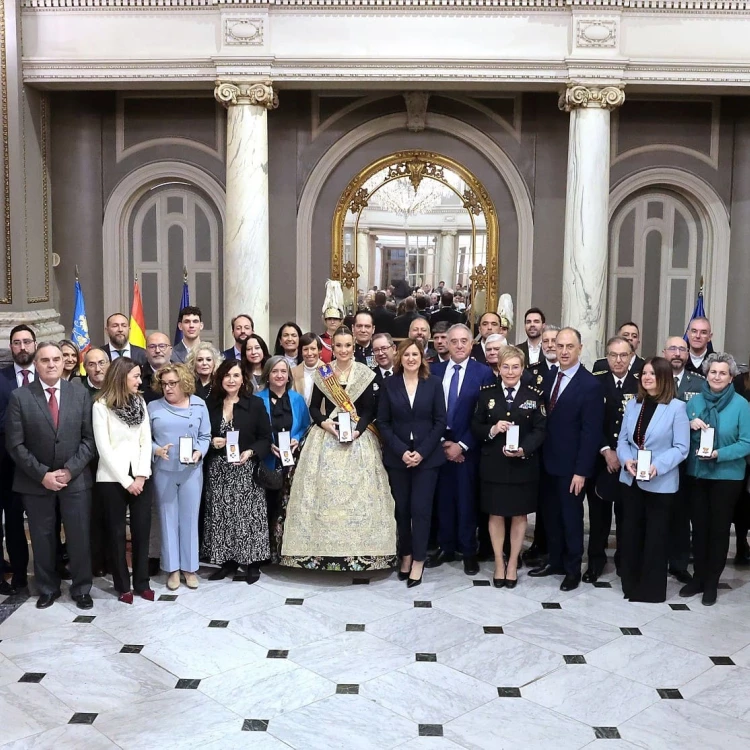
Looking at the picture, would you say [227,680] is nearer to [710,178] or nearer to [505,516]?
[505,516]

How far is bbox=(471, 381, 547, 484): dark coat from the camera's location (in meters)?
6.06

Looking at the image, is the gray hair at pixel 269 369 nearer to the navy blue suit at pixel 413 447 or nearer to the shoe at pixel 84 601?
the navy blue suit at pixel 413 447

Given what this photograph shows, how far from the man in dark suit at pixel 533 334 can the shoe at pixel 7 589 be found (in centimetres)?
407

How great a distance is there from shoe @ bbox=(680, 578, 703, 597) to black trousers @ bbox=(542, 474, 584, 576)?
2.21 feet

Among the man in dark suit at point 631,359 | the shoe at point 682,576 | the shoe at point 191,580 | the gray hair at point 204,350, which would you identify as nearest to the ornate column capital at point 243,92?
the gray hair at point 204,350

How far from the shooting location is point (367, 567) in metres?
6.21

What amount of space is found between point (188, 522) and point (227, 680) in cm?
148

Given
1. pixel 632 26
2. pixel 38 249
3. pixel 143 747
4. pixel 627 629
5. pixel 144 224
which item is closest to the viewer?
pixel 143 747

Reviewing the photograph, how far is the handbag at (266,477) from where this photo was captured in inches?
245

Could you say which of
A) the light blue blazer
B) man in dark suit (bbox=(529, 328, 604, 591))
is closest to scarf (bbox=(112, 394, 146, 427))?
man in dark suit (bbox=(529, 328, 604, 591))

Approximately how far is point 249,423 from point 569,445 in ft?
6.87

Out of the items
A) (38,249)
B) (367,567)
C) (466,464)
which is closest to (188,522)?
(367,567)

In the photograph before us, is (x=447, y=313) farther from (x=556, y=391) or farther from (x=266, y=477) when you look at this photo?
(x=266, y=477)

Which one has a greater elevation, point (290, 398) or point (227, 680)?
point (290, 398)
